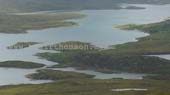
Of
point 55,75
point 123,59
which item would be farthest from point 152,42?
point 55,75

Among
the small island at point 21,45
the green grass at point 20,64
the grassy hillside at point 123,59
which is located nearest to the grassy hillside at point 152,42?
the grassy hillside at point 123,59

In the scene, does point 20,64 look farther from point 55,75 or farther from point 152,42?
point 152,42

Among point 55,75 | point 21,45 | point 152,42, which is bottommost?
point 55,75

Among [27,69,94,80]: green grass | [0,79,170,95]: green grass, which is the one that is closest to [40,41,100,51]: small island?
[27,69,94,80]: green grass

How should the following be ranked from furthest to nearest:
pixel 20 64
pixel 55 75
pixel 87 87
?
pixel 20 64
pixel 55 75
pixel 87 87

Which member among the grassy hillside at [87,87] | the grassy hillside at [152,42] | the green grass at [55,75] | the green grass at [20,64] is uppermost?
the grassy hillside at [152,42]

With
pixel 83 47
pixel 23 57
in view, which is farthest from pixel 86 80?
pixel 83 47

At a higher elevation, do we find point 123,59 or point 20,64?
point 123,59

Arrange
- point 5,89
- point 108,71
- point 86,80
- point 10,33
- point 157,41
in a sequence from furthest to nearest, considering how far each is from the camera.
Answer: point 10,33, point 157,41, point 108,71, point 86,80, point 5,89

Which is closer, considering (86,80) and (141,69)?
(86,80)

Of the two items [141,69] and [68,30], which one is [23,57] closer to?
[141,69]

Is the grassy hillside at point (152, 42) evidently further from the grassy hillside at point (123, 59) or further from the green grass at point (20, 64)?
the green grass at point (20, 64)
